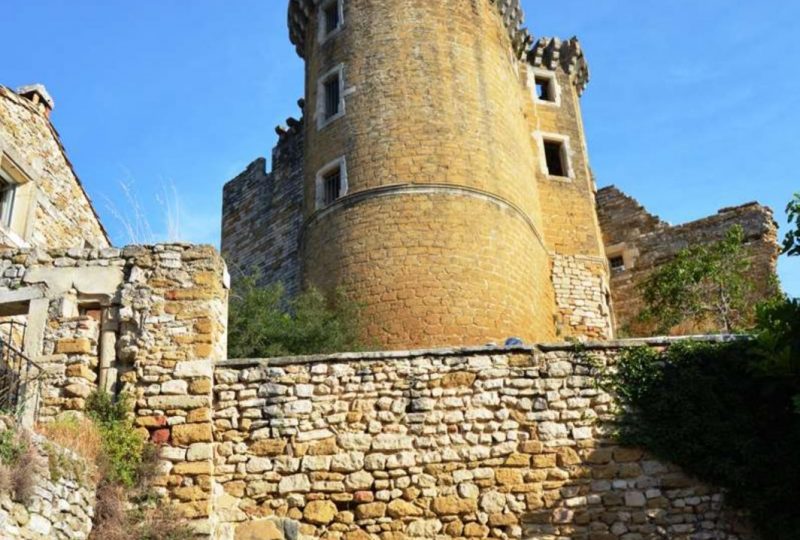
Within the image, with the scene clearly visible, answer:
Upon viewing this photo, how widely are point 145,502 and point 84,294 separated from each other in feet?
7.88

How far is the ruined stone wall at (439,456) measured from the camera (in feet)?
28.3

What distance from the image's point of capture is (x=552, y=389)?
9.27 meters

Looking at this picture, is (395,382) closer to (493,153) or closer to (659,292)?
(493,153)

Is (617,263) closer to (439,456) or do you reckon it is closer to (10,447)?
(439,456)

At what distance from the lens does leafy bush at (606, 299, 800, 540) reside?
8.48 metres

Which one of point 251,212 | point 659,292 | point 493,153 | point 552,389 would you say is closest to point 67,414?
point 552,389

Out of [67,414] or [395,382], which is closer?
[67,414]

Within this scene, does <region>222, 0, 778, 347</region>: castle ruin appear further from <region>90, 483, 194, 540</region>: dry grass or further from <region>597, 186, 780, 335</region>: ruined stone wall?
<region>90, 483, 194, 540</region>: dry grass

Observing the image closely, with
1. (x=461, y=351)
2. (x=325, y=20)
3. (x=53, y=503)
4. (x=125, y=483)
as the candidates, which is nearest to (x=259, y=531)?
(x=125, y=483)

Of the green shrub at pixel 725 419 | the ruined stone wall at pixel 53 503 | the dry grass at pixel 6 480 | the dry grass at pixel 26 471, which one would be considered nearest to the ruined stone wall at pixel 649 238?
the green shrub at pixel 725 419

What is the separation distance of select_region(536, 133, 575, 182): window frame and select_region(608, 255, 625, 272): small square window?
2540mm

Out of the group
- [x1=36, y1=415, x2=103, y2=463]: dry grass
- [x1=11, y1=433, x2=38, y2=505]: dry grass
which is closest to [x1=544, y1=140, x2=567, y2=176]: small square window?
[x1=36, y1=415, x2=103, y2=463]: dry grass

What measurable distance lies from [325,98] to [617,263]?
8.20 meters

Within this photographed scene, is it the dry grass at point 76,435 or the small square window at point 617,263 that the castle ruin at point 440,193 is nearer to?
the small square window at point 617,263
